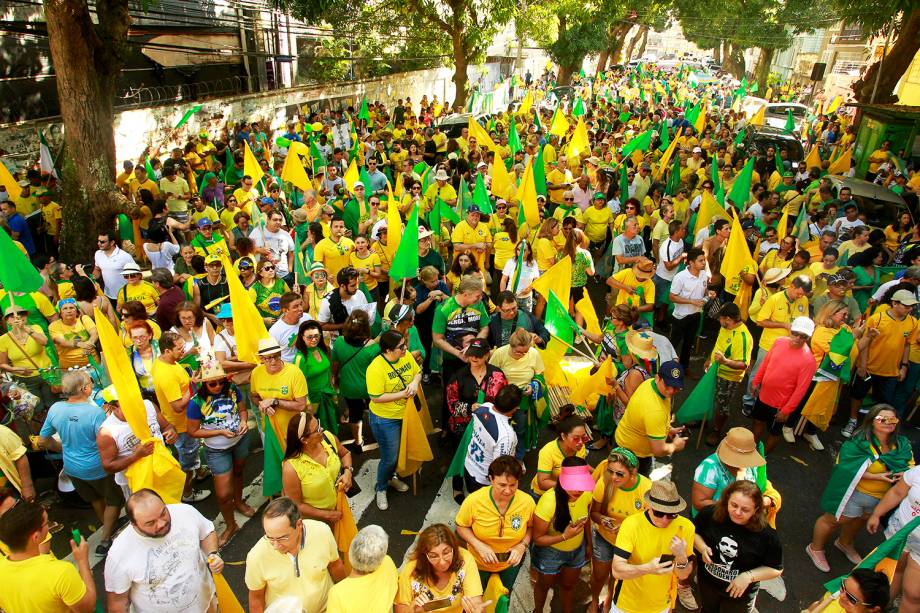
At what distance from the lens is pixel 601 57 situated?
43.6 metres

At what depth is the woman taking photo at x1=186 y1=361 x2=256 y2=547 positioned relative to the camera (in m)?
4.83

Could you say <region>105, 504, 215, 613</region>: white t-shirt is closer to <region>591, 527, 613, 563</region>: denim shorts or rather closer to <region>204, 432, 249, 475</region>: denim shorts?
<region>204, 432, 249, 475</region>: denim shorts

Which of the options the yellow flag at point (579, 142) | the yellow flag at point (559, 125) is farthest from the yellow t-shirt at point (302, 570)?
the yellow flag at point (559, 125)

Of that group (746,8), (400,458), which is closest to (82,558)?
(400,458)

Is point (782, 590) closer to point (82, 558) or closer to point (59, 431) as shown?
point (82, 558)

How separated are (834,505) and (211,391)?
489 cm

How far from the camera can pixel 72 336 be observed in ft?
20.0

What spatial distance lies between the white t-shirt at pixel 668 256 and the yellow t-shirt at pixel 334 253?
399 cm

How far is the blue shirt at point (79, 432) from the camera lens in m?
4.64

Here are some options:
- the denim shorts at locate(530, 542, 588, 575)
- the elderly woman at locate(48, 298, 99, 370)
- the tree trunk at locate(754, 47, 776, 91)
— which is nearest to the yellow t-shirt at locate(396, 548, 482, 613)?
the denim shorts at locate(530, 542, 588, 575)

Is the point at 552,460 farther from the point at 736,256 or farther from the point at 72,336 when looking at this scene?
the point at 736,256

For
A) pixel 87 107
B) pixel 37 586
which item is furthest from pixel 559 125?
pixel 37 586

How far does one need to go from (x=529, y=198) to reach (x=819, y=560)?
6.64 metres

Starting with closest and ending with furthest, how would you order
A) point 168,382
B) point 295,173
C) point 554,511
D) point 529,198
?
point 554,511
point 168,382
point 529,198
point 295,173
